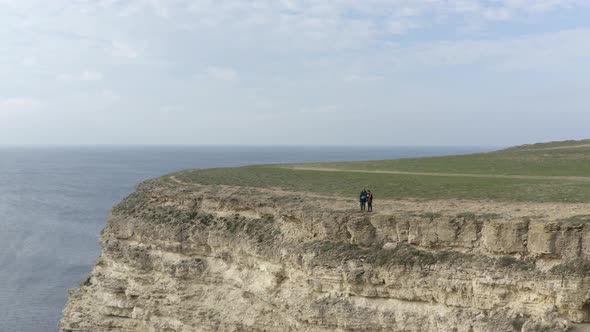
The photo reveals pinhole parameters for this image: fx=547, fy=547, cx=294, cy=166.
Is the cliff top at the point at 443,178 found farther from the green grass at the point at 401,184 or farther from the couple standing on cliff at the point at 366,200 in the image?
the couple standing on cliff at the point at 366,200

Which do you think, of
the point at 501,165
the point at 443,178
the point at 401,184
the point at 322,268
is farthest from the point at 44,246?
the point at 322,268

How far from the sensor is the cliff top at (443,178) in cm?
2112

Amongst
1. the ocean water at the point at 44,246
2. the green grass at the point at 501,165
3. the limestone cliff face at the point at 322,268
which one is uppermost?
the green grass at the point at 501,165

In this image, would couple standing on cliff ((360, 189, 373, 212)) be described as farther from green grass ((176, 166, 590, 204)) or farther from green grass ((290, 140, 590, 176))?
green grass ((290, 140, 590, 176))

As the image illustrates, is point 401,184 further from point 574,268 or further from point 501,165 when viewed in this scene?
point 574,268

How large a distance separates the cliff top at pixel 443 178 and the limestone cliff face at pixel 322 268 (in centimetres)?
201

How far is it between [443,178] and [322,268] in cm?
1161

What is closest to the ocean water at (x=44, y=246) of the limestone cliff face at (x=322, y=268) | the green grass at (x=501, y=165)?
the limestone cliff face at (x=322, y=268)

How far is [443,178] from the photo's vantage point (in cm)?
2717

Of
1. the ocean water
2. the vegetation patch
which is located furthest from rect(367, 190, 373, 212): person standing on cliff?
the ocean water

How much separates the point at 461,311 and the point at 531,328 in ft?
6.38

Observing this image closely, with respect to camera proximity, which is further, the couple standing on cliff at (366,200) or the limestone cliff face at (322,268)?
the couple standing on cliff at (366,200)

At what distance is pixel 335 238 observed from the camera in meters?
18.6

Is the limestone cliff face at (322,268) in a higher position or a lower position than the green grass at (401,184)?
lower
